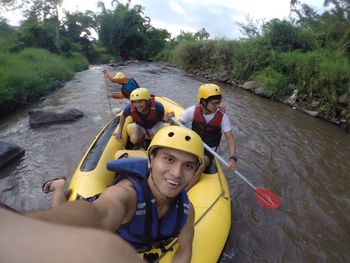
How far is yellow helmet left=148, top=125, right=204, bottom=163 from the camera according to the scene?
169cm

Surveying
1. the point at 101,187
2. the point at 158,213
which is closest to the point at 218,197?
the point at 101,187

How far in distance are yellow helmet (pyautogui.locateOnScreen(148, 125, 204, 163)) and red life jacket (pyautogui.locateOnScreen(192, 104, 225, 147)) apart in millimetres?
2161

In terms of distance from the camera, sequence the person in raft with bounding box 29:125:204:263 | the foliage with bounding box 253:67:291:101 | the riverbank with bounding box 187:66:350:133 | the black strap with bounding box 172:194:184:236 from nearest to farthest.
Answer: the person in raft with bounding box 29:125:204:263, the black strap with bounding box 172:194:184:236, the riverbank with bounding box 187:66:350:133, the foliage with bounding box 253:67:291:101

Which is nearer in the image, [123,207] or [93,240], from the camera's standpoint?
[93,240]

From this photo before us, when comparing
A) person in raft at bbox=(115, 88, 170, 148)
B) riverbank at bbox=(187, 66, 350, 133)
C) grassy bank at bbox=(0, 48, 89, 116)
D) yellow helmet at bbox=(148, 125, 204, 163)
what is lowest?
grassy bank at bbox=(0, 48, 89, 116)

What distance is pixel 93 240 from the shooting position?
1.53ft

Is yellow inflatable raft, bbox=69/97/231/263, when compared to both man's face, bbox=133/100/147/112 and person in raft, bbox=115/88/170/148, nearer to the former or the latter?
person in raft, bbox=115/88/170/148

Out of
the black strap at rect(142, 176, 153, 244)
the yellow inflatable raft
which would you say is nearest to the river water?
the yellow inflatable raft

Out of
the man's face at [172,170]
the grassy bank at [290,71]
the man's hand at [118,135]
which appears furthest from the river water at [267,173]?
the man's face at [172,170]

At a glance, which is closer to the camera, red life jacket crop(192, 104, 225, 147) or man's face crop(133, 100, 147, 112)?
red life jacket crop(192, 104, 225, 147)

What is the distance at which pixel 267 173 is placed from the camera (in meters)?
5.28

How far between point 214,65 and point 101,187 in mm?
13763

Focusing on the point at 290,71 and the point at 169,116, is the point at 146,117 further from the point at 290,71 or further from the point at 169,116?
the point at 290,71

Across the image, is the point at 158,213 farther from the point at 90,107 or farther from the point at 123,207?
the point at 90,107
